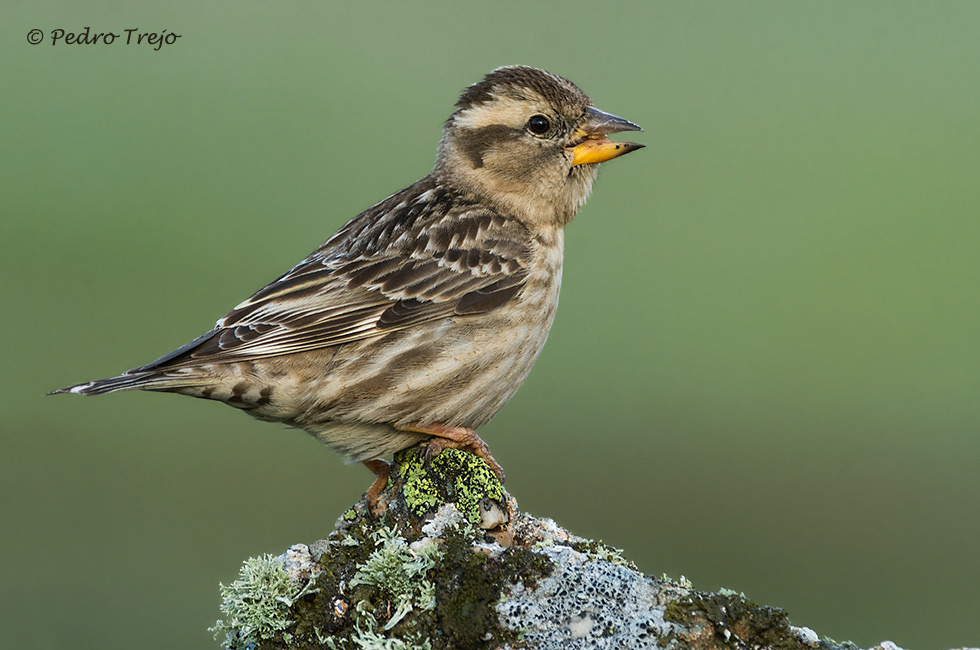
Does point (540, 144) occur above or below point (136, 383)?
above

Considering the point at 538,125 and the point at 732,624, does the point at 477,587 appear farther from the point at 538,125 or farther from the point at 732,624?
the point at 538,125

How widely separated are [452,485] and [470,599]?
0.84 meters

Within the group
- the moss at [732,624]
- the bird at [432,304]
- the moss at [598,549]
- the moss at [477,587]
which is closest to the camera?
the moss at [732,624]

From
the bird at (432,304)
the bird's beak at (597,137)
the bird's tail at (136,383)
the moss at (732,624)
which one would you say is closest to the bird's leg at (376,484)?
the bird at (432,304)

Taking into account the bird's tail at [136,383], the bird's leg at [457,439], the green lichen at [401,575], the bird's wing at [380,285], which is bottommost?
the green lichen at [401,575]

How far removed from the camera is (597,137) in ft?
20.9

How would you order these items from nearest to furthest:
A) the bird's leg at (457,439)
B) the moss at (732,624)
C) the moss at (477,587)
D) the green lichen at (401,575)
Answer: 1. the moss at (732,624)
2. the moss at (477,587)
3. the green lichen at (401,575)
4. the bird's leg at (457,439)

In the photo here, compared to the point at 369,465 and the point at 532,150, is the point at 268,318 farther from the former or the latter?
the point at 532,150

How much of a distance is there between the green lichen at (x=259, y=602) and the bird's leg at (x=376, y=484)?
74cm

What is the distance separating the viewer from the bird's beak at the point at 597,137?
627 centimetres

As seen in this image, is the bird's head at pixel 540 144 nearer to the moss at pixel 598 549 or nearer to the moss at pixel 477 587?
the moss at pixel 598 549

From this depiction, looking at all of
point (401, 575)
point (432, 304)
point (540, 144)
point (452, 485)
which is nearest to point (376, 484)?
point (452, 485)

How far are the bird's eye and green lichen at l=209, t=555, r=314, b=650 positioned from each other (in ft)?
11.1

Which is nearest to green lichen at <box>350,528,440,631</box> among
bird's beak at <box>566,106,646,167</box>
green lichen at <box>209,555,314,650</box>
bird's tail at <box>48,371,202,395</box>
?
green lichen at <box>209,555,314,650</box>
